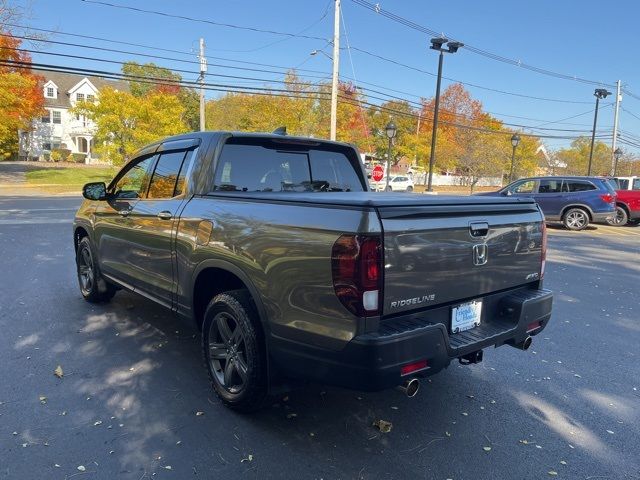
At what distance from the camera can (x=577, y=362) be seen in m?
4.35

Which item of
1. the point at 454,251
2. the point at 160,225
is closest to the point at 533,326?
the point at 454,251

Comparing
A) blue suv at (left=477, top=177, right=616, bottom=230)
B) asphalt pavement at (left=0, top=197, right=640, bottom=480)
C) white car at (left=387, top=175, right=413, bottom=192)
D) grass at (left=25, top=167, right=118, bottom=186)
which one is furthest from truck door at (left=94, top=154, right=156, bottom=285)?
white car at (left=387, top=175, right=413, bottom=192)

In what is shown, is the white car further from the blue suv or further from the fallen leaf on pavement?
the fallen leaf on pavement

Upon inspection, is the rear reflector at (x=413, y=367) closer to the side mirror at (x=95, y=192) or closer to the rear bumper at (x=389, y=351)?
the rear bumper at (x=389, y=351)

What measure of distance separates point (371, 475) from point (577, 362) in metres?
2.69

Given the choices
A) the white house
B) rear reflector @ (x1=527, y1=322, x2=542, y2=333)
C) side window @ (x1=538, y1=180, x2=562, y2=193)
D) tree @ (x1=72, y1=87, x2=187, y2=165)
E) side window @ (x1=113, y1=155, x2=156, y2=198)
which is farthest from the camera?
the white house

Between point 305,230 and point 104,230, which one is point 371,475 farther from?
point 104,230

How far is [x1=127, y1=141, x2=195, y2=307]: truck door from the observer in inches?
153

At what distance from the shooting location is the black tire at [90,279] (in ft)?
17.9

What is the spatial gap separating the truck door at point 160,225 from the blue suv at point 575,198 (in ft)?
42.8

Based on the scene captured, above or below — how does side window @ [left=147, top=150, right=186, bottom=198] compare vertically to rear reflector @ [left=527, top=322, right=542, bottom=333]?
above

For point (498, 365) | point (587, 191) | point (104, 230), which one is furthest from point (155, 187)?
point (587, 191)

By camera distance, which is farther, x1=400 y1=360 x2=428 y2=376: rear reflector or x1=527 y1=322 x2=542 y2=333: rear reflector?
x1=527 y1=322 x2=542 y2=333: rear reflector

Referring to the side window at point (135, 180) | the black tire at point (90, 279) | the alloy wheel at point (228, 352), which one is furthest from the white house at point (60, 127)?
the alloy wheel at point (228, 352)
